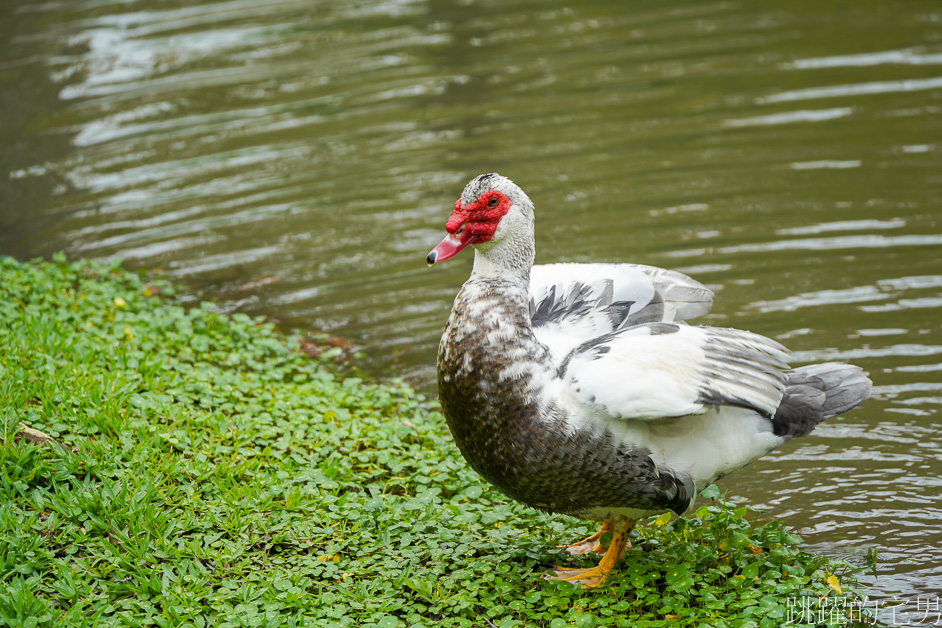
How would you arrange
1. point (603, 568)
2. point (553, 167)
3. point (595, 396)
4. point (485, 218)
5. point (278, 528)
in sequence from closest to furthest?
point (595, 396), point (485, 218), point (603, 568), point (278, 528), point (553, 167)

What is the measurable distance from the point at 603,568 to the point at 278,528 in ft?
4.50

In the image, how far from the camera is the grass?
11.7ft

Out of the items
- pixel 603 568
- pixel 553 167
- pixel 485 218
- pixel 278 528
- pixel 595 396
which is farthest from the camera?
pixel 553 167

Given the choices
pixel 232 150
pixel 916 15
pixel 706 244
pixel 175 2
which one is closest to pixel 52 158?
pixel 232 150

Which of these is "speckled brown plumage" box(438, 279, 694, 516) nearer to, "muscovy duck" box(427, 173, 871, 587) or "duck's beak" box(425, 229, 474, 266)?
"muscovy duck" box(427, 173, 871, 587)

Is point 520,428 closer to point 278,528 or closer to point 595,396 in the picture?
point 595,396

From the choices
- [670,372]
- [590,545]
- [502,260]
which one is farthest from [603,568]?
[502,260]

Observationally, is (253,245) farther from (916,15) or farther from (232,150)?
(916,15)

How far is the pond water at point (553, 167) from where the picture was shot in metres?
5.55

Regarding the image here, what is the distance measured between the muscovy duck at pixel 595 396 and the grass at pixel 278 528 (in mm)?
307

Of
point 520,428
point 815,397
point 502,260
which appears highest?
point 502,260

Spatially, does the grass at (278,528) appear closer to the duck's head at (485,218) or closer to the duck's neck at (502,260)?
the duck's neck at (502,260)

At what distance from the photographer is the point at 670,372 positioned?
353 cm

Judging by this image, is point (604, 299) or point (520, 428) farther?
point (604, 299)
